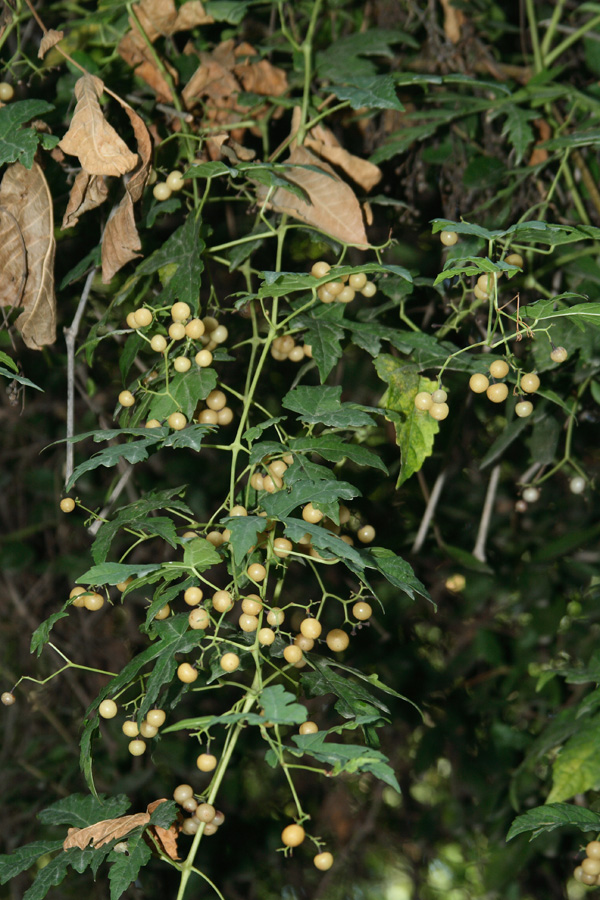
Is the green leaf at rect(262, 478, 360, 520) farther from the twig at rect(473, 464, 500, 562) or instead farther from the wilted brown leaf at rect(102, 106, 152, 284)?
the twig at rect(473, 464, 500, 562)

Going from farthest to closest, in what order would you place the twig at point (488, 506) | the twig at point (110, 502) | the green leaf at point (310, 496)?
the twig at point (488, 506) < the twig at point (110, 502) < the green leaf at point (310, 496)

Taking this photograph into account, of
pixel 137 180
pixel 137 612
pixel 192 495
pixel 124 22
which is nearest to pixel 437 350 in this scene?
pixel 137 180

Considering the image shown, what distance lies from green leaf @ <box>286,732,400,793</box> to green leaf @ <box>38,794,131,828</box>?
0.97 feet

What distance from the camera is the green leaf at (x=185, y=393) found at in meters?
0.87

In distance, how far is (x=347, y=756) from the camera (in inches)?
25.0

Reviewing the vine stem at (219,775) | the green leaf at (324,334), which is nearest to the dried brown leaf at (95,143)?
the green leaf at (324,334)

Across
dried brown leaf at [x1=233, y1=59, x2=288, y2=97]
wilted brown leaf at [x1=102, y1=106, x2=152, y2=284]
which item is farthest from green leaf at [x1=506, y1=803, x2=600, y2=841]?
dried brown leaf at [x1=233, y1=59, x2=288, y2=97]

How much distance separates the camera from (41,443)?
75.3 inches

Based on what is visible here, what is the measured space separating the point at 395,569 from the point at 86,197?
0.61 meters

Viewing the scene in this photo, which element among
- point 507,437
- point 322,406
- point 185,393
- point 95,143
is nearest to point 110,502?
point 185,393

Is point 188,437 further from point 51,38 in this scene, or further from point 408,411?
point 51,38

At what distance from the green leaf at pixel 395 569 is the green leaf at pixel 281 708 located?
0.17 meters

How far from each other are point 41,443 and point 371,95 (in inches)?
49.0

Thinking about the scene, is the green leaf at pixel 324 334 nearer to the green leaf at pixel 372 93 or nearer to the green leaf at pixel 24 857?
the green leaf at pixel 372 93
